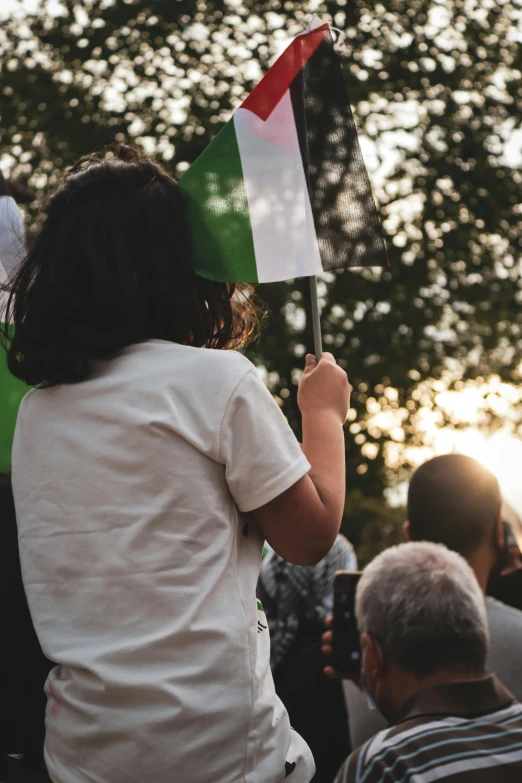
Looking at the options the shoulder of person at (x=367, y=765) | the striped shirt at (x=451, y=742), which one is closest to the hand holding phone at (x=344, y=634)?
the striped shirt at (x=451, y=742)

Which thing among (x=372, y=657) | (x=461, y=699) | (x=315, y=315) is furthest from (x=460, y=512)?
(x=315, y=315)

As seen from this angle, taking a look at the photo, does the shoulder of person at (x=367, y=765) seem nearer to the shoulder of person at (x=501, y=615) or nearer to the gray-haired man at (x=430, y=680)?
the gray-haired man at (x=430, y=680)

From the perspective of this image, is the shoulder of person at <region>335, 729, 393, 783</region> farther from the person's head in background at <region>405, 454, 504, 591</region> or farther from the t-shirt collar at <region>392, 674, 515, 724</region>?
the person's head in background at <region>405, 454, 504, 591</region>

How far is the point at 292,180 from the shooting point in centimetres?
192

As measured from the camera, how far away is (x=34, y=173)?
1030 cm

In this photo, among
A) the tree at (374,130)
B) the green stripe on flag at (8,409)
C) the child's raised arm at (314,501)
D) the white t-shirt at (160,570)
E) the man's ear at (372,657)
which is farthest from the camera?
the tree at (374,130)

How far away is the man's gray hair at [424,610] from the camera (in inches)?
102

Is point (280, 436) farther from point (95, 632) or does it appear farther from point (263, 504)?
point (95, 632)

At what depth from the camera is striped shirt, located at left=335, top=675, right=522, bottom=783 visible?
2.18 metres

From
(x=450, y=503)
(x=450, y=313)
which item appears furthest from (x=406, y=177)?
(x=450, y=503)

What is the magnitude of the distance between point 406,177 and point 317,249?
9346 mm

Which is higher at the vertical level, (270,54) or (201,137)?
(270,54)

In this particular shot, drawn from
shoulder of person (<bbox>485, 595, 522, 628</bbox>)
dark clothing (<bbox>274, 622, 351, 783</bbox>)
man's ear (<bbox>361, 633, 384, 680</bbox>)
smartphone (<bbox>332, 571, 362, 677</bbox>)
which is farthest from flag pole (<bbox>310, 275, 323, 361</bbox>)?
dark clothing (<bbox>274, 622, 351, 783</bbox>)

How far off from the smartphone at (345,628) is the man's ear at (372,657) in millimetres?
285
